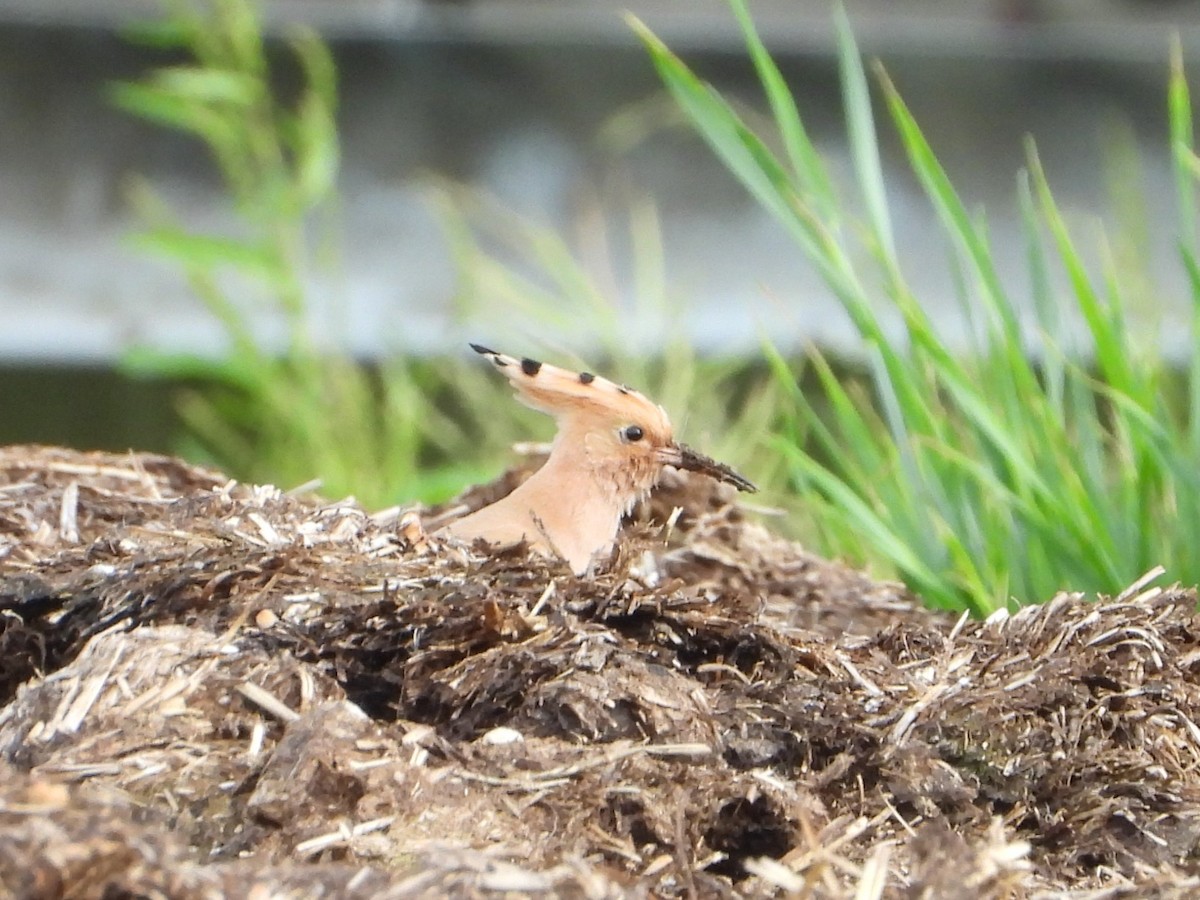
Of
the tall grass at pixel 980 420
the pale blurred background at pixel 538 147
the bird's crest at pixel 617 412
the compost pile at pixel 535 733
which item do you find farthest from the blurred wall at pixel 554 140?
the compost pile at pixel 535 733

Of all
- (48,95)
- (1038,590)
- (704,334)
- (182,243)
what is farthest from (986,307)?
(48,95)

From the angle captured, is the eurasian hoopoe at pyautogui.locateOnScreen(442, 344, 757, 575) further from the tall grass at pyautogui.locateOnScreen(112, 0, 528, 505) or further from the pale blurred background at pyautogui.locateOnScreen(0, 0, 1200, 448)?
the pale blurred background at pyautogui.locateOnScreen(0, 0, 1200, 448)

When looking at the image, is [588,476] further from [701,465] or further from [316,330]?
[316,330]

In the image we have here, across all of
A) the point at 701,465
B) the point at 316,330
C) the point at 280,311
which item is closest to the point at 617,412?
the point at 701,465

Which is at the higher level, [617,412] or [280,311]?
[617,412]

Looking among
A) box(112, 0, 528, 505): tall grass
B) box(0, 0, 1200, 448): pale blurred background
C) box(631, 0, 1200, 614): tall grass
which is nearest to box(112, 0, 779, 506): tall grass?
box(112, 0, 528, 505): tall grass

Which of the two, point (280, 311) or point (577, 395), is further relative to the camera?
point (280, 311)

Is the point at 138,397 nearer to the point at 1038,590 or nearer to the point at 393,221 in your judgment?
the point at 393,221
